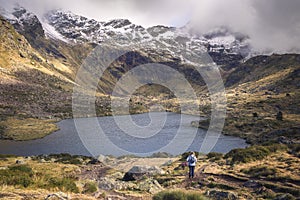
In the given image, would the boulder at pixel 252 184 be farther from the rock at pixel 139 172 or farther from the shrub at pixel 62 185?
the shrub at pixel 62 185

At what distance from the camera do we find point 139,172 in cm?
3161

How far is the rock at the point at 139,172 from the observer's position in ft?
98.8

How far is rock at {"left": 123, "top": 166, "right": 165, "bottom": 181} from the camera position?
30109mm

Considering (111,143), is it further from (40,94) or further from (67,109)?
(40,94)

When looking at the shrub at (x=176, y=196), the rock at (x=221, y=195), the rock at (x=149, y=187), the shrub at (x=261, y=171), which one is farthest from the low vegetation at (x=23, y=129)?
the shrub at (x=176, y=196)

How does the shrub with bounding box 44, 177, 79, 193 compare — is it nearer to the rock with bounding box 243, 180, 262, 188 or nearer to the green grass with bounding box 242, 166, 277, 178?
the rock with bounding box 243, 180, 262, 188

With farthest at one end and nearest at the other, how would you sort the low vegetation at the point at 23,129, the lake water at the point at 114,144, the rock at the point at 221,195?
the low vegetation at the point at 23,129 → the lake water at the point at 114,144 → the rock at the point at 221,195

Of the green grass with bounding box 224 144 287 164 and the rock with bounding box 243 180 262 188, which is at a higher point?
the green grass with bounding box 224 144 287 164

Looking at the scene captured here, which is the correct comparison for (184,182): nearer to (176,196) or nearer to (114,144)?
(176,196)

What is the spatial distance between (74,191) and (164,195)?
5783mm

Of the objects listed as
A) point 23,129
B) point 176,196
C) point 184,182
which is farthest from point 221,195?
point 23,129

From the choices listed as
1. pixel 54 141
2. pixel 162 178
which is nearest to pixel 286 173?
pixel 162 178

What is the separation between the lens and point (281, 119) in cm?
11788

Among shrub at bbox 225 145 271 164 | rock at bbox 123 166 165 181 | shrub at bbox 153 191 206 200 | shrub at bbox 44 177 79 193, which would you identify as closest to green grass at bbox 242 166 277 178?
shrub at bbox 225 145 271 164
